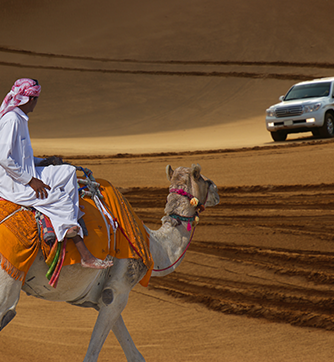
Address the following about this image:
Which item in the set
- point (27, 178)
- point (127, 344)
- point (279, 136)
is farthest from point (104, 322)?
point (279, 136)

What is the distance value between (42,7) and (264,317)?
48412mm

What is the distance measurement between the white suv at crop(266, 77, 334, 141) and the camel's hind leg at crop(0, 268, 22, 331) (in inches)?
639

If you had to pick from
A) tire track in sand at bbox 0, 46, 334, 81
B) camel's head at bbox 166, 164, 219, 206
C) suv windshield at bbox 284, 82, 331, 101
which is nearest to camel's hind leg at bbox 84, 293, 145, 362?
camel's head at bbox 166, 164, 219, 206

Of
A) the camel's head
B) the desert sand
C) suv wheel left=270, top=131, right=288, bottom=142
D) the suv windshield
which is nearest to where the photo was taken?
the camel's head

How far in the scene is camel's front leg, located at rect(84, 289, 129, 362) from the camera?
15.7 feet

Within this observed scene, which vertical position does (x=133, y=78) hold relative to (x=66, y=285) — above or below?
below

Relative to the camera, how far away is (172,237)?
18.2ft

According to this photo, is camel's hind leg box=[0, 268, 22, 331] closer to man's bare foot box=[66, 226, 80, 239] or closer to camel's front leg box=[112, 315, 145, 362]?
man's bare foot box=[66, 226, 80, 239]

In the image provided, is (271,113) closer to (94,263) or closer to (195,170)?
(195,170)

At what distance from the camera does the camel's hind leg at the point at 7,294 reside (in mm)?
4311

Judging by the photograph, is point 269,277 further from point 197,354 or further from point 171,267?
point 171,267

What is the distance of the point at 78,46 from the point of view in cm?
4294

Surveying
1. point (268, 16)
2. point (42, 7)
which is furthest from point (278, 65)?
point (42, 7)

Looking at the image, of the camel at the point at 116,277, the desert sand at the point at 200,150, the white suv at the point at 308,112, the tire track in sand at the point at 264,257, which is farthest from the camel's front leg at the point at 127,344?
the white suv at the point at 308,112
